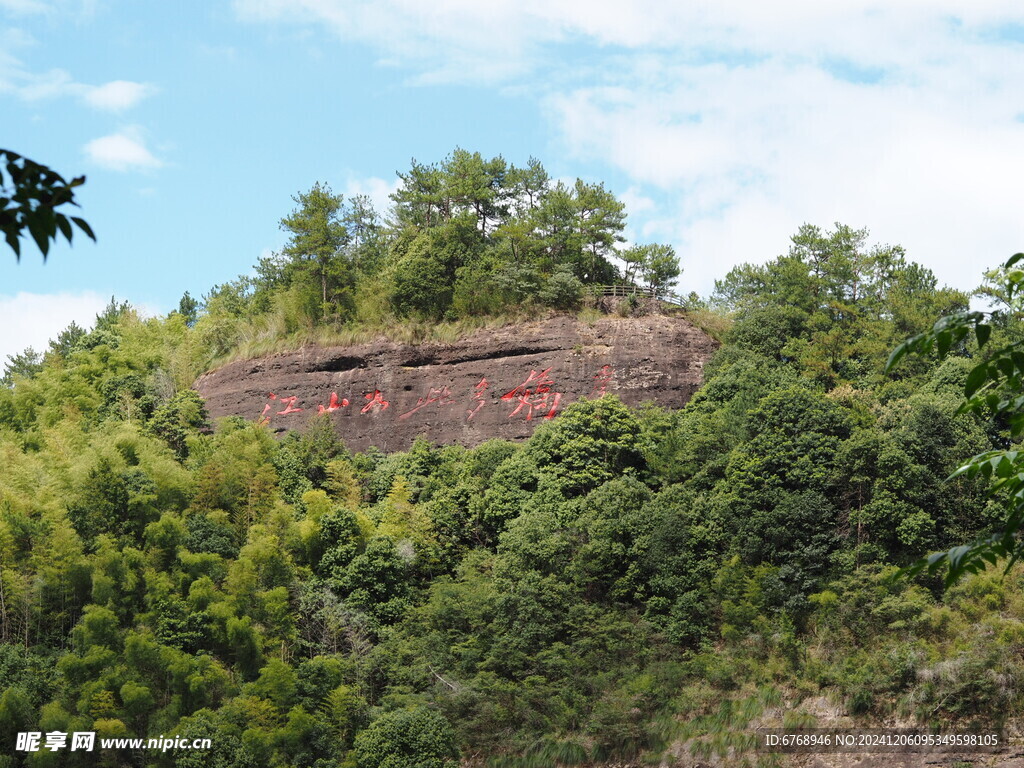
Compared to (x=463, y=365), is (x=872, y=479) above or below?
below

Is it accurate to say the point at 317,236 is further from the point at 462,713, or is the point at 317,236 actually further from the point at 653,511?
the point at 462,713

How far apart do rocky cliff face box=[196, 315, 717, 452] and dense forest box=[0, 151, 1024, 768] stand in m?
1.00

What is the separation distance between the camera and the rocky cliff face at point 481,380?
25688 millimetres

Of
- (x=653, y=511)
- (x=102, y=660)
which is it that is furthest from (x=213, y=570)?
(x=653, y=511)

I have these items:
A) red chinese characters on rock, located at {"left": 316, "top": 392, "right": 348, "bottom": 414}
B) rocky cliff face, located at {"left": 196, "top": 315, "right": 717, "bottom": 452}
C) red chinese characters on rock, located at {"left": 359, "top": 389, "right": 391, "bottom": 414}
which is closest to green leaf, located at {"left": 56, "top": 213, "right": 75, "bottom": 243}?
rocky cliff face, located at {"left": 196, "top": 315, "right": 717, "bottom": 452}

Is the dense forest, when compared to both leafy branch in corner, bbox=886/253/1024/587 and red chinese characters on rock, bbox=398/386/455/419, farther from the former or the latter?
leafy branch in corner, bbox=886/253/1024/587

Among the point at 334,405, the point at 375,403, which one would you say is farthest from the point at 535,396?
the point at 334,405

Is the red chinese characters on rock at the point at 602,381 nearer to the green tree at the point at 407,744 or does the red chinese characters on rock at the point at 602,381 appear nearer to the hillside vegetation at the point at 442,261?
the hillside vegetation at the point at 442,261

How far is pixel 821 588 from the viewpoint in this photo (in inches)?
763

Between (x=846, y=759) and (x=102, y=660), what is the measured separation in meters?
11.4

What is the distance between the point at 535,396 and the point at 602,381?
145 centimetres

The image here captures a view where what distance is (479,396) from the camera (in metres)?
26.2

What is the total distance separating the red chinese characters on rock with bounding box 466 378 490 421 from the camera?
1023 inches

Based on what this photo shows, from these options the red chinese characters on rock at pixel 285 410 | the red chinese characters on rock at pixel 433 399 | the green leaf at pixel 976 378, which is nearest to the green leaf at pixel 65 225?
the green leaf at pixel 976 378
